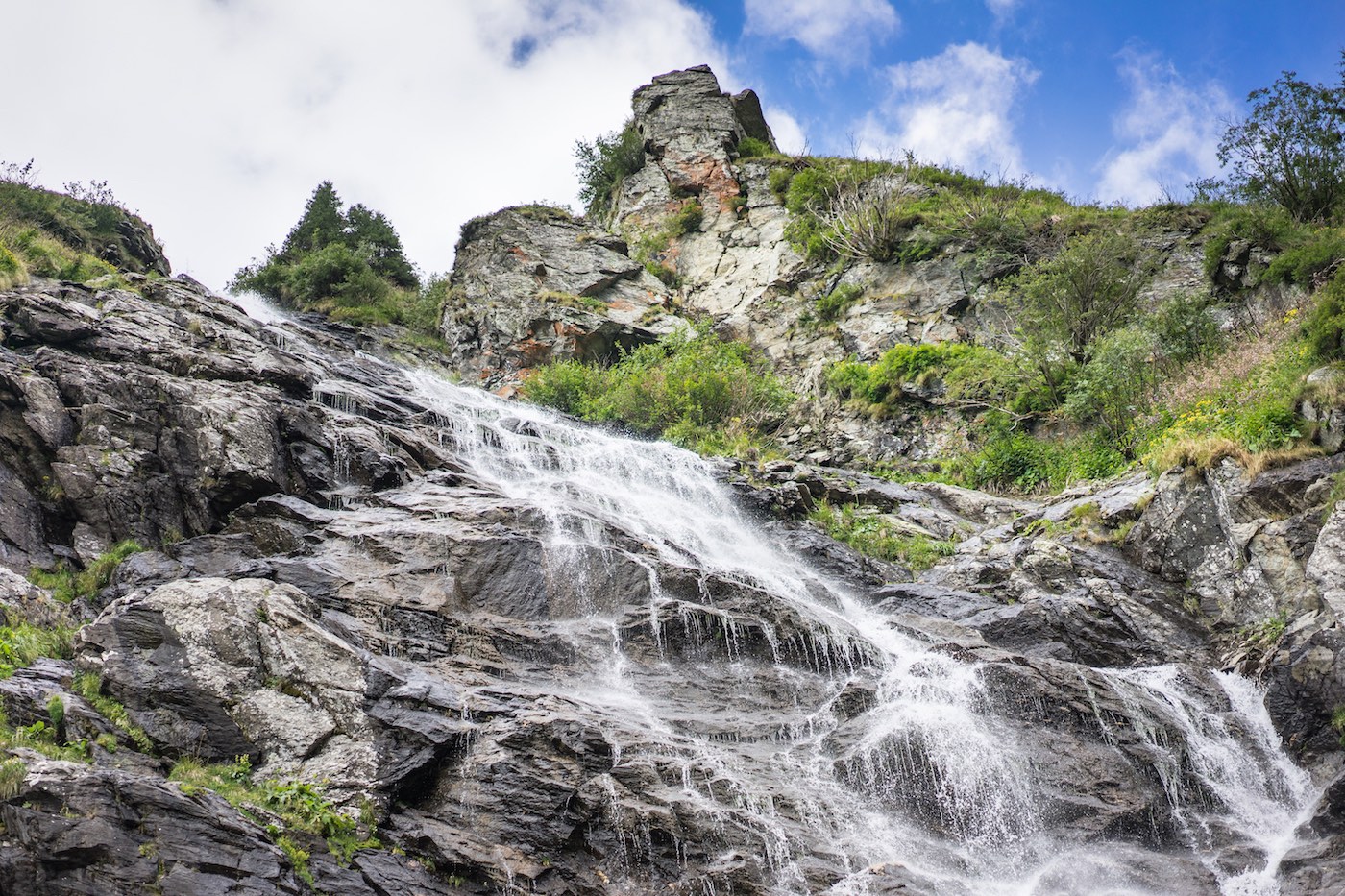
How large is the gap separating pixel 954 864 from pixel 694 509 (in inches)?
355

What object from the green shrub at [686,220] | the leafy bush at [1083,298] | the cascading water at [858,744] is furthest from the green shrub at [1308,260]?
the green shrub at [686,220]

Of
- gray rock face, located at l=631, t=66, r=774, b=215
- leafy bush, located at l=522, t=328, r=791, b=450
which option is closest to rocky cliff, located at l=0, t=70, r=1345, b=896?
leafy bush, located at l=522, t=328, r=791, b=450

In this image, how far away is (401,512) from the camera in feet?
39.7

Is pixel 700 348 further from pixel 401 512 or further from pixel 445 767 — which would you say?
pixel 445 767

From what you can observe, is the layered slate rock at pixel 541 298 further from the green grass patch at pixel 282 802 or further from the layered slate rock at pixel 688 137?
the green grass patch at pixel 282 802

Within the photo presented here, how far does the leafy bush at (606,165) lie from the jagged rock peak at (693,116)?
0.71 meters

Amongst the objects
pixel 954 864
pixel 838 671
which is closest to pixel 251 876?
pixel 954 864

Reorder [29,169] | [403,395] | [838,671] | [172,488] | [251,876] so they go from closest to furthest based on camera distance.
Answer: [251,876] < [838,671] < [172,488] < [403,395] < [29,169]

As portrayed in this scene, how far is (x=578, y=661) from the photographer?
1017 centimetres

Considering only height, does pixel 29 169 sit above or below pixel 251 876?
above

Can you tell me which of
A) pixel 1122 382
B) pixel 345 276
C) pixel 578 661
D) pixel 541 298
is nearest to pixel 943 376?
pixel 1122 382

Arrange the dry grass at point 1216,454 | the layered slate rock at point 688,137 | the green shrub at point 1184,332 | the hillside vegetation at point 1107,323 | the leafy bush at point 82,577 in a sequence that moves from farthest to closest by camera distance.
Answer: the layered slate rock at point 688,137
the green shrub at point 1184,332
the hillside vegetation at point 1107,323
the dry grass at point 1216,454
the leafy bush at point 82,577

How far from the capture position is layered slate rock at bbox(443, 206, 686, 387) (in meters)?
26.9

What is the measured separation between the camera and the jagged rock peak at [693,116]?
116 feet
